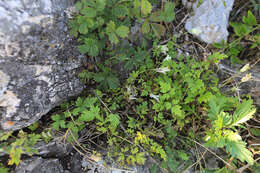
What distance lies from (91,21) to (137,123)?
4.38 feet

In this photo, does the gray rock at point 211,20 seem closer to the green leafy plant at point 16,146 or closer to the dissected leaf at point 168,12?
the dissected leaf at point 168,12

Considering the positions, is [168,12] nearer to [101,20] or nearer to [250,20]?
[101,20]

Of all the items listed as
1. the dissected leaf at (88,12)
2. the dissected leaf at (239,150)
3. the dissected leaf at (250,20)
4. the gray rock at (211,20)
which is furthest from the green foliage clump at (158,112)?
the dissected leaf at (250,20)

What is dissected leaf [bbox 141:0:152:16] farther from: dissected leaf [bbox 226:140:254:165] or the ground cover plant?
dissected leaf [bbox 226:140:254:165]

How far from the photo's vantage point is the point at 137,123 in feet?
7.88

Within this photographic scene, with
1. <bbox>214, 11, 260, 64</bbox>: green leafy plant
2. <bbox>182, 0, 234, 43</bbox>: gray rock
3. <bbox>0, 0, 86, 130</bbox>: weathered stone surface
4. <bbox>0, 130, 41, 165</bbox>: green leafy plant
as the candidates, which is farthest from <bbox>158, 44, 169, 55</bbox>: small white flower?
<bbox>0, 130, 41, 165</bbox>: green leafy plant

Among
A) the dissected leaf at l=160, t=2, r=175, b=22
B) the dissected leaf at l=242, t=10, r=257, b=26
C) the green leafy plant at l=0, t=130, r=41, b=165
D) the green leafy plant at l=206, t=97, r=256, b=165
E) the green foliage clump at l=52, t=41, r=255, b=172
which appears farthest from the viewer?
the dissected leaf at l=242, t=10, r=257, b=26

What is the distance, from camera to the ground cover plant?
1.95m

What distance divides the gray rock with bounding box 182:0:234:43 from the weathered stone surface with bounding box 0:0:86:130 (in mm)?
1762

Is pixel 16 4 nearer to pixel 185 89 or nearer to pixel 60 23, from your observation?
pixel 60 23

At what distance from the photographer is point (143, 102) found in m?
2.38

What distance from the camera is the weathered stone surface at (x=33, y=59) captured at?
5.47 feet

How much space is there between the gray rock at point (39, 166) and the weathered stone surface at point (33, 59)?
389 millimetres

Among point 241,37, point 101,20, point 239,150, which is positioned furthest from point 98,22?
point 241,37
